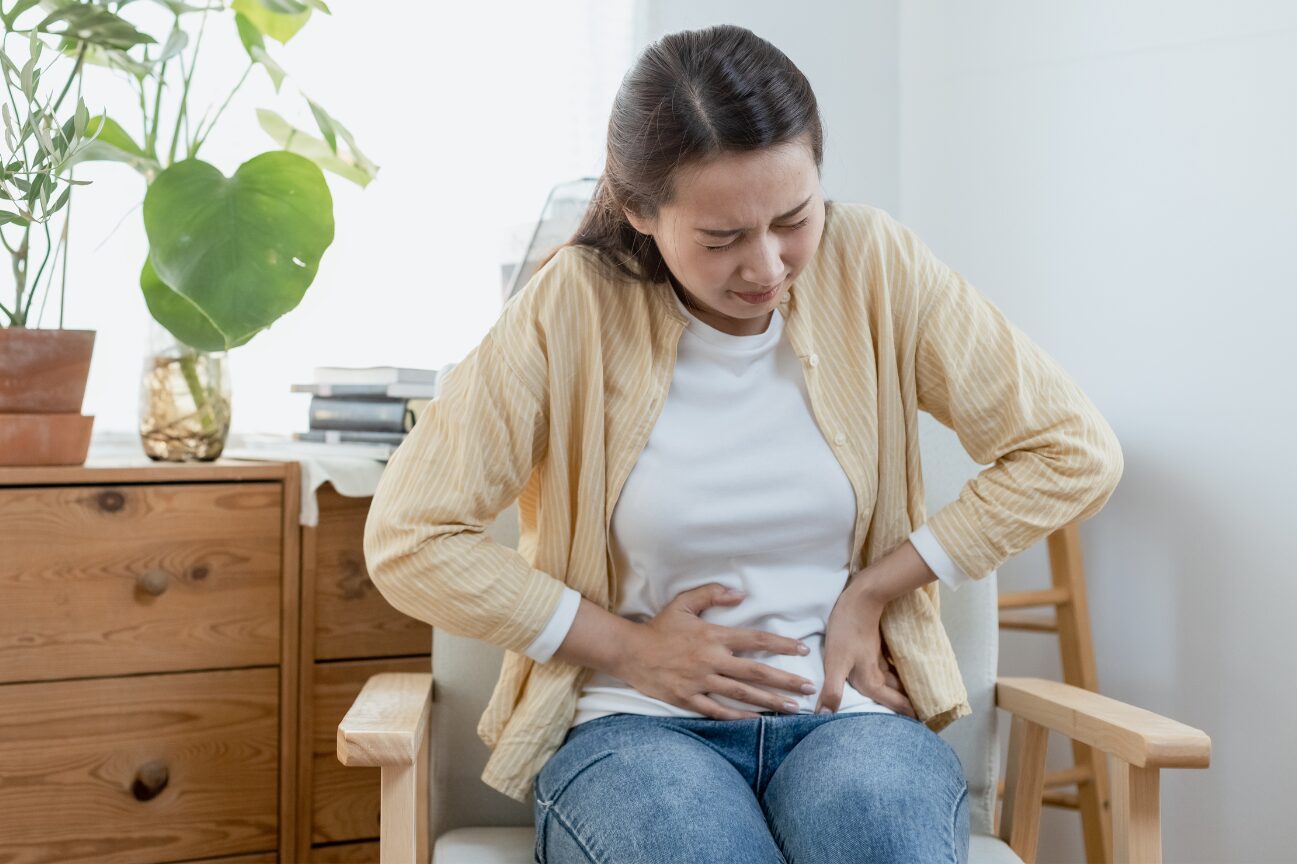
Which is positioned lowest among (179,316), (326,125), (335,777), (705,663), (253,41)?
(335,777)

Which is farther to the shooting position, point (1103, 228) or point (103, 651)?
point (1103, 228)

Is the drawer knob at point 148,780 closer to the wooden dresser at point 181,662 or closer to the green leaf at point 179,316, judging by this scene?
the wooden dresser at point 181,662

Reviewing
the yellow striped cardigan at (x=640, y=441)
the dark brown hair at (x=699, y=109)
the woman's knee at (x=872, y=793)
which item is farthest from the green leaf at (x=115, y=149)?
the woman's knee at (x=872, y=793)

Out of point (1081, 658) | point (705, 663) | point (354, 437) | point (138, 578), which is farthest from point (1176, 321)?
point (138, 578)

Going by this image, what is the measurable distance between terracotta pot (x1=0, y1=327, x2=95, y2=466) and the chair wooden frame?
0.53 m

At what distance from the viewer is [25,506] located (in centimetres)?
145

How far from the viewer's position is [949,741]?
1.38 m

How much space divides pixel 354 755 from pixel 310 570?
61 centimetres

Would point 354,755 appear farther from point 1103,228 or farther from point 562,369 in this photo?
point 1103,228

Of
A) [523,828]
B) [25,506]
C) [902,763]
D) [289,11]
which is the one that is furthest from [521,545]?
[289,11]

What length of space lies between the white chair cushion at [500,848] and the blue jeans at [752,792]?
10 centimetres

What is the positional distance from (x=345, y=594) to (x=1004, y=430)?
0.89 meters

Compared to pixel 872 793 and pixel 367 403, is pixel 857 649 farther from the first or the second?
pixel 367 403

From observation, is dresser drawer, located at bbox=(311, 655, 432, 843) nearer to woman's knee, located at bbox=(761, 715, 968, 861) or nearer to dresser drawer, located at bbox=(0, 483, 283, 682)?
dresser drawer, located at bbox=(0, 483, 283, 682)
